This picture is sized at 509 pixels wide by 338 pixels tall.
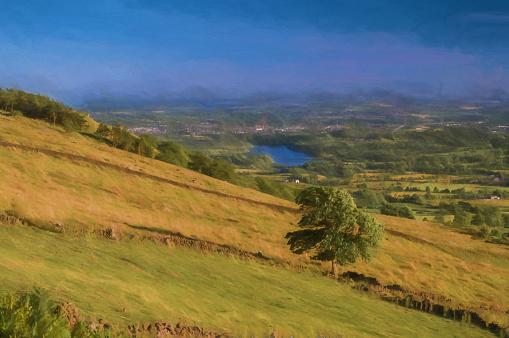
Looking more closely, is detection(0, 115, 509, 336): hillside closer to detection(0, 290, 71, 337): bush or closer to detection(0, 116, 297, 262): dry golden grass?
detection(0, 116, 297, 262): dry golden grass

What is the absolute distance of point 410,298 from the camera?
86.7 ft

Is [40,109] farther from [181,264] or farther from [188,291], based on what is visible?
[188,291]

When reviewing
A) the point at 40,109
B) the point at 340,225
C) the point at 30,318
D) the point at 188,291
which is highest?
the point at 40,109

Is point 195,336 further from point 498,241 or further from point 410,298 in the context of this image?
point 498,241

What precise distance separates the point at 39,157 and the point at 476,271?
45.6 m

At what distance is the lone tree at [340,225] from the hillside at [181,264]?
216 cm

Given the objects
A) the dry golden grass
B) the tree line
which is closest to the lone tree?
the dry golden grass

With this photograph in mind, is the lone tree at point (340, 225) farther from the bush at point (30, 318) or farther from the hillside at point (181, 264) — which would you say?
the bush at point (30, 318)

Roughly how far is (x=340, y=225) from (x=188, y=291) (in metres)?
16.7

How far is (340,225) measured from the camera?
29.2 metres

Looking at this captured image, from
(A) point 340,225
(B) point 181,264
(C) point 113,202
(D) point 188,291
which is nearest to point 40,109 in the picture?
(C) point 113,202

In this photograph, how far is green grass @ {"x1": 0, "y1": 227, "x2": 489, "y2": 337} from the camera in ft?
37.2

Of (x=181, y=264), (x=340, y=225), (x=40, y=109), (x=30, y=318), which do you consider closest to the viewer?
(x=30, y=318)

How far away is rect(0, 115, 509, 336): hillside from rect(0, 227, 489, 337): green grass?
0.06m
